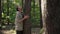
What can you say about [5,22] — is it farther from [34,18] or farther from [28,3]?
[28,3]

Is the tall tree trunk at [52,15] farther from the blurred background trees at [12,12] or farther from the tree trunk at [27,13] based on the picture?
the blurred background trees at [12,12]

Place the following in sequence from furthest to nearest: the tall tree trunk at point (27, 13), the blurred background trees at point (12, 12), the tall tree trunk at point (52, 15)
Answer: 1. the blurred background trees at point (12, 12)
2. the tall tree trunk at point (27, 13)
3. the tall tree trunk at point (52, 15)

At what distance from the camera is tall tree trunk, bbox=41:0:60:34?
11.5ft

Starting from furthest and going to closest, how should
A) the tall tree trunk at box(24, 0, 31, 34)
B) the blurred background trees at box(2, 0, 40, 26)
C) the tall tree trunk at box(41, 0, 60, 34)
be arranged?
the blurred background trees at box(2, 0, 40, 26) < the tall tree trunk at box(24, 0, 31, 34) < the tall tree trunk at box(41, 0, 60, 34)

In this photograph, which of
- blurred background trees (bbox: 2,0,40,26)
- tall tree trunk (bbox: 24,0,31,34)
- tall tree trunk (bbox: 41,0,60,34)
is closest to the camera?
tall tree trunk (bbox: 41,0,60,34)

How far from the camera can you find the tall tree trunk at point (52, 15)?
138 inches

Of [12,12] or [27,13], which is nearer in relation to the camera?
[27,13]

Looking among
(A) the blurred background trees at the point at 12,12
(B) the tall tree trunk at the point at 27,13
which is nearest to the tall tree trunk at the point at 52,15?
(B) the tall tree trunk at the point at 27,13

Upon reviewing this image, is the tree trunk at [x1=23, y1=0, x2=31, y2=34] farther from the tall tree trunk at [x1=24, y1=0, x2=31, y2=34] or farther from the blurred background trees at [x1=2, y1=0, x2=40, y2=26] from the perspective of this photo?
the blurred background trees at [x1=2, y1=0, x2=40, y2=26]

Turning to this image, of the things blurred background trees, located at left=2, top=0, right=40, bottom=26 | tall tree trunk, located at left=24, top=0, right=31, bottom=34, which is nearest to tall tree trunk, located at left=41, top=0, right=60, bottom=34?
A: tall tree trunk, located at left=24, top=0, right=31, bottom=34

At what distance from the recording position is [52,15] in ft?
11.6

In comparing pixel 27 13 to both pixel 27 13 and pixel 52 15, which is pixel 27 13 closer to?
pixel 27 13

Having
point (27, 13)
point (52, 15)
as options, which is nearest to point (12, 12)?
point (27, 13)

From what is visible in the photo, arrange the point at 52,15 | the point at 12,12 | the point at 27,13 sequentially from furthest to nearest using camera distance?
the point at 12,12
the point at 27,13
the point at 52,15
